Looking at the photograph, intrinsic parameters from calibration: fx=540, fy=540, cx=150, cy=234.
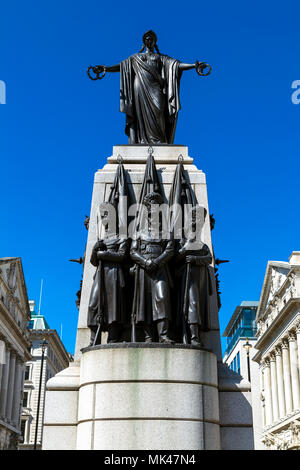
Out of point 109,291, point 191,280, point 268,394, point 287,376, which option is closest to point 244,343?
point 268,394

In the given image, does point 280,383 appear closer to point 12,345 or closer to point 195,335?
point 12,345

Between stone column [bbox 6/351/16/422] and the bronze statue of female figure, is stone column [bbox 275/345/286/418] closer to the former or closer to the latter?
stone column [bbox 6/351/16/422]

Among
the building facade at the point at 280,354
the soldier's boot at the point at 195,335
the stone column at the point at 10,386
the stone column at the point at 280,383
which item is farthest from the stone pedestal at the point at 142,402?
the stone column at the point at 10,386

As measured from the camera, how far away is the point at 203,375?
920 centimetres

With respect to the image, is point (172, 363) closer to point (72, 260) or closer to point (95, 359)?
point (95, 359)

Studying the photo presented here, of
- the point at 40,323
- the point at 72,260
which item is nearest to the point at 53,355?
the point at 40,323

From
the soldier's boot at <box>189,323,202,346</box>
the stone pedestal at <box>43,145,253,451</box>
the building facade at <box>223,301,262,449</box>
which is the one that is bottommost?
the stone pedestal at <box>43,145,253,451</box>

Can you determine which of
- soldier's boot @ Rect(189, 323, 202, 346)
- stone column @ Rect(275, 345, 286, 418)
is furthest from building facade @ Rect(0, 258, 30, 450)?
soldier's boot @ Rect(189, 323, 202, 346)

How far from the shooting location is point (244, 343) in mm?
92500

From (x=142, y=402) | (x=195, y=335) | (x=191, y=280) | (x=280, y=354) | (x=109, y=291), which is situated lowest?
(x=142, y=402)

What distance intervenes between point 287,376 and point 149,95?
52.9 m

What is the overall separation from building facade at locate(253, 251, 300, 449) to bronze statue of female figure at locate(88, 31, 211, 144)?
4310 cm

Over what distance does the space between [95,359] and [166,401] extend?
55.3 inches

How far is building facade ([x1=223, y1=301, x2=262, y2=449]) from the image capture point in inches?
3308
